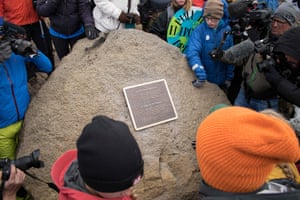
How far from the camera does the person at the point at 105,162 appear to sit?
4.96ft

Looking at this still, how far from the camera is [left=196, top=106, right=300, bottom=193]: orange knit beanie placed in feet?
4.66

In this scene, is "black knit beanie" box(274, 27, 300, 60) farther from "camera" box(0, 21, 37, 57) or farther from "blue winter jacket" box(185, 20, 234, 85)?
"camera" box(0, 21, 37, 57)

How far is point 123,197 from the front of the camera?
5.67 feet

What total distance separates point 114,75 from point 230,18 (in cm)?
171

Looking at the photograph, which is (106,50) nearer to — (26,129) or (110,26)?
(110,26)

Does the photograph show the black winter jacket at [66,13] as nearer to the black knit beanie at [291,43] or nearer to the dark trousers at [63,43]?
the dark trousers at [63,43]

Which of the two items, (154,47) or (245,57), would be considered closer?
(245,57)

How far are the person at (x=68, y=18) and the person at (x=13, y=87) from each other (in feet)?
3.42

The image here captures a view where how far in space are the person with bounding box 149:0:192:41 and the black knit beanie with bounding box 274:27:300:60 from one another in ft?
5.54

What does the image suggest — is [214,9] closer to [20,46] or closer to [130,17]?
[130,17]

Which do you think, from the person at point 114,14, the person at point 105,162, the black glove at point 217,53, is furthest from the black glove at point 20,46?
the black glove at point 217,53

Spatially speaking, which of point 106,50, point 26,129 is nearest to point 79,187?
point 26,129

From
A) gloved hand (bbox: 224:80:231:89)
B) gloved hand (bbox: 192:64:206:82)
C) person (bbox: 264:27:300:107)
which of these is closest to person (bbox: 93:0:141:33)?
gloved hand (bbox: 192:64:206:82)

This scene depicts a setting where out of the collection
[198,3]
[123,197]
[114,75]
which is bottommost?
[114,75]
